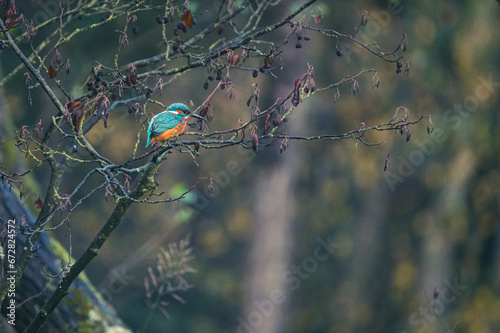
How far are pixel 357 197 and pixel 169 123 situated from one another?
7205 millimetres

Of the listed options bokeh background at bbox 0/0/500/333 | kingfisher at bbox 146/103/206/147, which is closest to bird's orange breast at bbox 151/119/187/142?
kingfisher at bbox 146/103/206/147

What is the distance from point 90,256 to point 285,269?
16.3 ft

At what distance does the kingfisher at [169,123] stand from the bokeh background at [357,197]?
5707 millimetres

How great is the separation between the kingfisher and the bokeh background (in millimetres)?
5707

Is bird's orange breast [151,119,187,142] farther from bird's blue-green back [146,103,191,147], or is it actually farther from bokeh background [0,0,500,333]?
bokeh background [0,0,500,333]

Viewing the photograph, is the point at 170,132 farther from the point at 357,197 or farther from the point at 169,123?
the point at 357,197

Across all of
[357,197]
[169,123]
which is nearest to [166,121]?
[169,123]

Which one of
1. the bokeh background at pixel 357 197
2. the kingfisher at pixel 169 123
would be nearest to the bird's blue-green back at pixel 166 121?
the kingfisher at pixel 169 123

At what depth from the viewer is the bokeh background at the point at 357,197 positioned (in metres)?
9.63

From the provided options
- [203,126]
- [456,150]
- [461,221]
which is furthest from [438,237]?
[203,126]

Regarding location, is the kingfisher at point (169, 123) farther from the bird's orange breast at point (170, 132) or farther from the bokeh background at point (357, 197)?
the bokeh background at point (357, 197)

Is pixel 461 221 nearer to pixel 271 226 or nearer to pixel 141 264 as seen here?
pixel 271 226

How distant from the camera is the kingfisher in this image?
11.4ft

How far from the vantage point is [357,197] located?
33.9 ft
